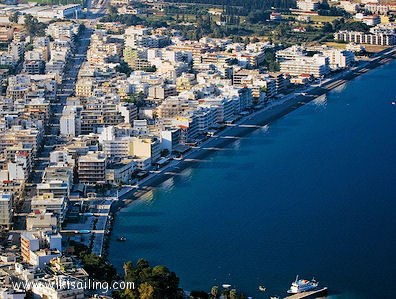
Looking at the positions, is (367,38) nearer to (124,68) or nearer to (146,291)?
(124,68)

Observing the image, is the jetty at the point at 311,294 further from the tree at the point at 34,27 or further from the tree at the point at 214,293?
the tree at the point at 34,27

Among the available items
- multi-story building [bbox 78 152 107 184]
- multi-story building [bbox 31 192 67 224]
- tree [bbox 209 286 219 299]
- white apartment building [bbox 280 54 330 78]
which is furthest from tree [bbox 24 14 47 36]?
tree [bbox 209 286 219 299]

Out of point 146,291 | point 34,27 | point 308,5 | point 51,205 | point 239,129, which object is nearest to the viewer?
point 146,291

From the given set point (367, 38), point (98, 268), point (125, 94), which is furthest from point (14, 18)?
point (98, 268)

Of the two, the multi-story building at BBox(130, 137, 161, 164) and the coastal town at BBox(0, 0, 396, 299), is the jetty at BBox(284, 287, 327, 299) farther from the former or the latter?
the multi-story building at BBox(130, 137, 161, 164)

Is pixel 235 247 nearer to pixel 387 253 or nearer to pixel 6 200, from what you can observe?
pixel 387 253

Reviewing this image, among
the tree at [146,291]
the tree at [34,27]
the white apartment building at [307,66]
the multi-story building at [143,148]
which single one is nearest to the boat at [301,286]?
the tree at [146,291]
